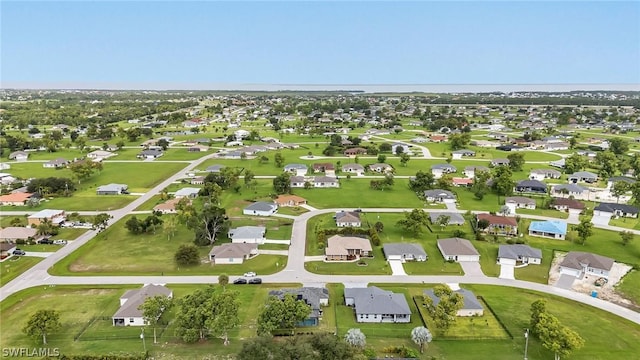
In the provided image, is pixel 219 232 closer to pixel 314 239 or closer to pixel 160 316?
pixel 314 239

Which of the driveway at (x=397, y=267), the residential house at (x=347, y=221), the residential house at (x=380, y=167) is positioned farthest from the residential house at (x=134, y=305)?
the residential house at (x=380, y=167)

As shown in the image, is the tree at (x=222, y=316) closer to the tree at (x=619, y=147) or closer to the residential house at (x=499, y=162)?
the residential house at (x=499, y=162)

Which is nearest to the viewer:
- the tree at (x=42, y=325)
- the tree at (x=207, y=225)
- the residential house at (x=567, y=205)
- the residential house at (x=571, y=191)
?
the tree at (x=42, y=325)

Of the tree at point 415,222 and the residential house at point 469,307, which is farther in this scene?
the tree at point 415,222

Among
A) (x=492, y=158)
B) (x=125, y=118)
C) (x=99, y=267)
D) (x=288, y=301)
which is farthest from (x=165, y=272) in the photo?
(x=125, y=118)

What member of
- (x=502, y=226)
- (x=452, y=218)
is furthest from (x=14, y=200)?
(x=502, y=226)

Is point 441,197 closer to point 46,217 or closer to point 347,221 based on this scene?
point 347,221
